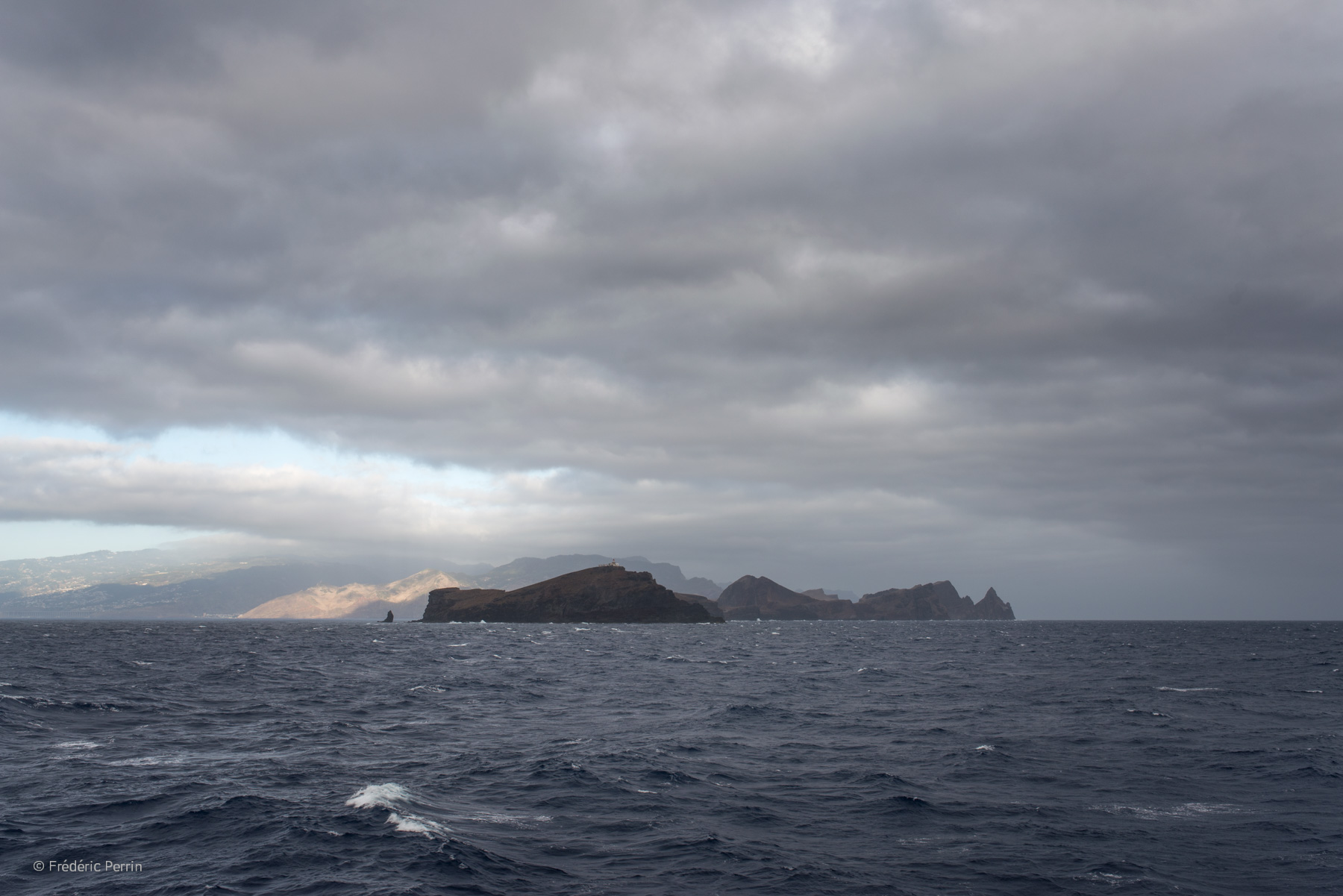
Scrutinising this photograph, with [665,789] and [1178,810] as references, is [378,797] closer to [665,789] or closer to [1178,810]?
[665,789]

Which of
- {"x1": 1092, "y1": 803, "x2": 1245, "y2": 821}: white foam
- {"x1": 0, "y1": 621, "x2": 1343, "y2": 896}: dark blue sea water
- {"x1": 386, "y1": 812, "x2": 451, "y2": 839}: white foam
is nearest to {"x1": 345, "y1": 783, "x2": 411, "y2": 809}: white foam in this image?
{"x1": 0, "y1": 621, "x2": 1343, "y2": 896}: dark blue sea water

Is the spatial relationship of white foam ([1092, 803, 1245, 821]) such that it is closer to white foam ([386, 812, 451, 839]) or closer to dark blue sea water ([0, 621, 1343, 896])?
dark blue sea water ([0, 621, 1343, 896])

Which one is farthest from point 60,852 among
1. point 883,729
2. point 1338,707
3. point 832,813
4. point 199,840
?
point 1338,707

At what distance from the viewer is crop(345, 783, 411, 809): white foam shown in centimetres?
2802

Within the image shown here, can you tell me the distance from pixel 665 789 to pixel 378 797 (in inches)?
439

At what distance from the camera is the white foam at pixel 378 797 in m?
28.0

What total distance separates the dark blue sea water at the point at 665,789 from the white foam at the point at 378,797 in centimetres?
16

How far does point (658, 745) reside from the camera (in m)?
40.7

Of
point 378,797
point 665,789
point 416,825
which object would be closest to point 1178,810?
point 665,789

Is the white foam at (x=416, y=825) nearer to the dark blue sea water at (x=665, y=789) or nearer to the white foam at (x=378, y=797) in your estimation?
the dark blue sea water at (x=665, y=789)

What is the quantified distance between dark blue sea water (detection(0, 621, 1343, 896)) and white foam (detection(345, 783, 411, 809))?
16 cm

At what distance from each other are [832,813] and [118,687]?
60625 mm

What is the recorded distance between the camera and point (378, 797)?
29.1 metres

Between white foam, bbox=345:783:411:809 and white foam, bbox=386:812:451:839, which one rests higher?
white foam, bbox=386:812:451:839
